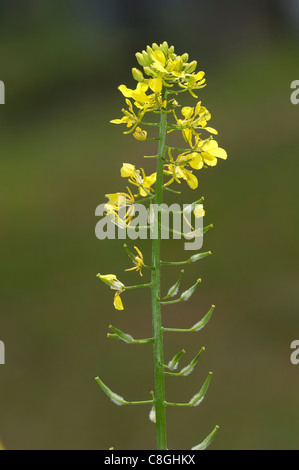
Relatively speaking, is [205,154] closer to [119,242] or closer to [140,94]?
[140,94]

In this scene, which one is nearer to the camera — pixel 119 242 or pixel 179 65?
pixel 179 65

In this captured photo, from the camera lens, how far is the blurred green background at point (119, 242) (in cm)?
311

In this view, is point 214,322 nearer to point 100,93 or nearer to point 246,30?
point 100,93

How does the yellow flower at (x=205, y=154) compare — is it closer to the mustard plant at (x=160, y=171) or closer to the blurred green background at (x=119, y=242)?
the mustard plant at (x=160, y=171)

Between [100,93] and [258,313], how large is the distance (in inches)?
151

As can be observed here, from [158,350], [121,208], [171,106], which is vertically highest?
[171,106]

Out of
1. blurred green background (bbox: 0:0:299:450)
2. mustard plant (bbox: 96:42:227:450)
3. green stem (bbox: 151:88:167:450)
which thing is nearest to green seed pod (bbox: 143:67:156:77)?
mustard plant (bbox: 96:42:227:450)

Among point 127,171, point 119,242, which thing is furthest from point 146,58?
point 119,242

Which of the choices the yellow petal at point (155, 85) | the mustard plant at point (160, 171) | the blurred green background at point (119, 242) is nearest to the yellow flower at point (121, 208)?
the mustard plant at point (160, 171)

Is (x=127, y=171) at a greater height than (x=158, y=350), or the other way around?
(x=127, y=171)

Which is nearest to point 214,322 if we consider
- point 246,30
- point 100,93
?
point 100,93

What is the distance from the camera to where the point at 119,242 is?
14.5 ft

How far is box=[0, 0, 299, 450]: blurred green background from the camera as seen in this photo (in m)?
3.11

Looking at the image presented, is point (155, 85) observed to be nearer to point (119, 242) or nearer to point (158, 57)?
point (158, 57)
